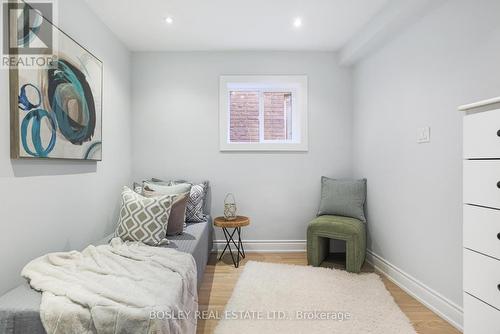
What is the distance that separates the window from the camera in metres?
3.88

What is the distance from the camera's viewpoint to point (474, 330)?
57.7 inches

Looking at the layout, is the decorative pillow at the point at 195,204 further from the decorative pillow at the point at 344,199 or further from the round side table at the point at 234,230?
the decorative pillow at the point at 344,199

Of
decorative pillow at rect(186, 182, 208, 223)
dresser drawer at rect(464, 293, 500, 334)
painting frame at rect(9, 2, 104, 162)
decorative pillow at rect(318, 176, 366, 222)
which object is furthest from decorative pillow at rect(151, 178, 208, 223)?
dresser drawer at rect(464, 293, 500, 334)

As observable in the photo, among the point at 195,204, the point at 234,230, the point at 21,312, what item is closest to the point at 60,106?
the point at 21,312

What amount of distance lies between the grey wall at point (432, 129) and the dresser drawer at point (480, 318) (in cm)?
71

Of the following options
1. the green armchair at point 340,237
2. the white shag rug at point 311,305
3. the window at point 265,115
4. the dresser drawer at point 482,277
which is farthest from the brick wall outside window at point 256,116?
the dresser drawer at point 482,277

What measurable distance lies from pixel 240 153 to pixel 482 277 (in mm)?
2853

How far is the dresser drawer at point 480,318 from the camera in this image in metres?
1.35

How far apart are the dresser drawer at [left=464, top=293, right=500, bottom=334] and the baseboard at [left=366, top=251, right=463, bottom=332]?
0.73 metres

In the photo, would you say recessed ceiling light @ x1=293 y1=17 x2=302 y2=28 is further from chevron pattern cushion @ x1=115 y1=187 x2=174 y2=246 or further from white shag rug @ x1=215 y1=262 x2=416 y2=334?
white shag rug @ x1=215 y1=262 x2=416 y2=334

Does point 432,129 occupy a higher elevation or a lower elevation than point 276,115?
lower

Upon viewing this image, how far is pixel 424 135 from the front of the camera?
8.10ft

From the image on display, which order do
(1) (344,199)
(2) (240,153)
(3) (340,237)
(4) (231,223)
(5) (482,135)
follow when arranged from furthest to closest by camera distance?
(2) (240,153), (1) (344,199), (4) (231,223), (3) (340,237), (5) (482,135)

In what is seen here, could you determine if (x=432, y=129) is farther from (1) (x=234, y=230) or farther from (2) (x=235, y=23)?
(1) (x=234, y=230)
